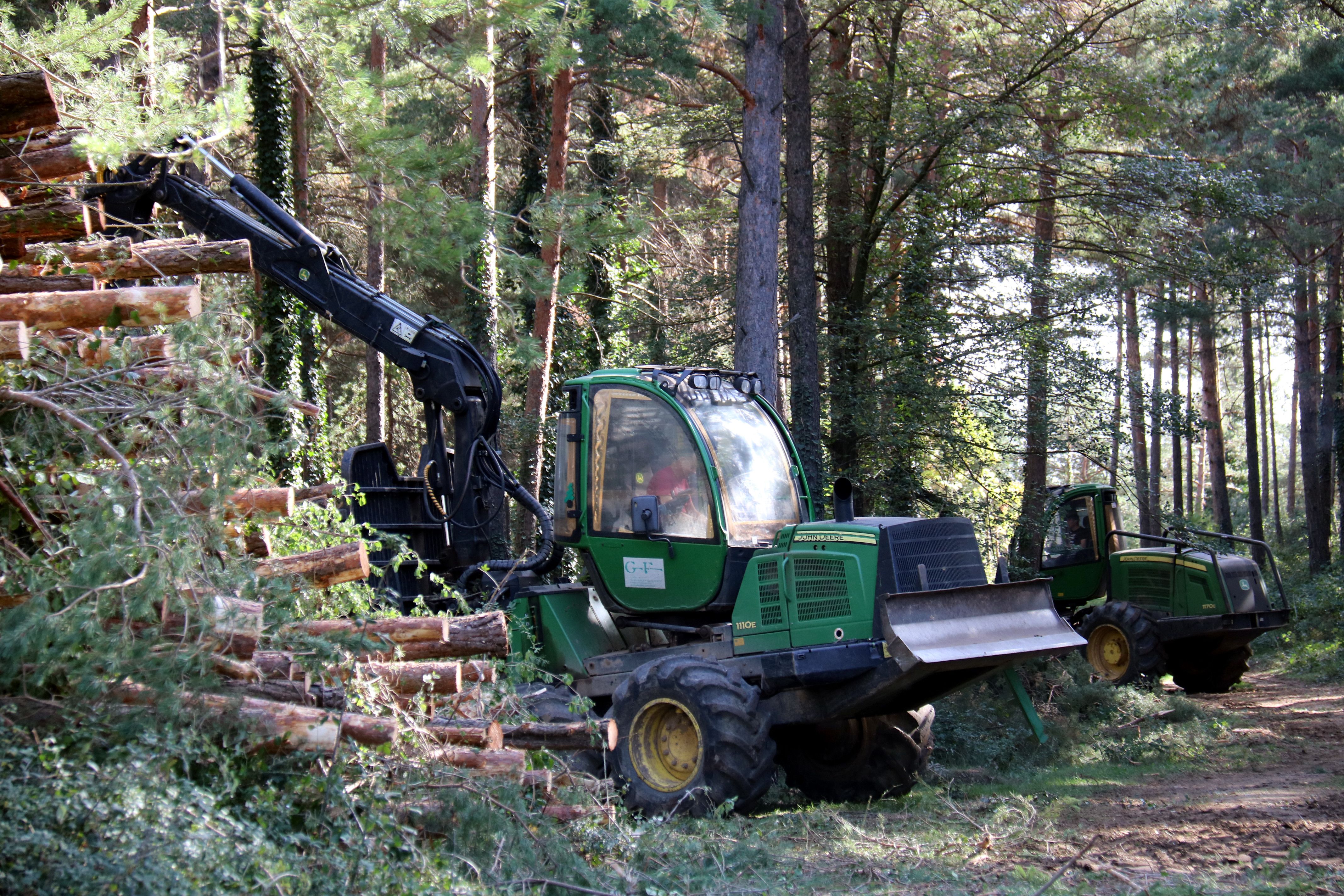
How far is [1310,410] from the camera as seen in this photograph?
25531mm

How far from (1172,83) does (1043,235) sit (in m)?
3.50

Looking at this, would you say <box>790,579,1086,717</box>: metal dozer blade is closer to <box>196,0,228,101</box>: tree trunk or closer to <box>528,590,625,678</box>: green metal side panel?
<box>528,590,625,678</box>: green metal side panel

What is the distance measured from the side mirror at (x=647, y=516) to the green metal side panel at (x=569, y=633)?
0.95m

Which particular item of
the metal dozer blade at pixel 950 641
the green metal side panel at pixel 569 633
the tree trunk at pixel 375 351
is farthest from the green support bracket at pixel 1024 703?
the tree trunk at pixel 375 351

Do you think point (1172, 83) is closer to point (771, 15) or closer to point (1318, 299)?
point (771, 15)

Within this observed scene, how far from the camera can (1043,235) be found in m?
17.3

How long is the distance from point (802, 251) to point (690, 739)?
7.72m

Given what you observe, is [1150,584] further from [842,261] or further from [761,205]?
[761,205]

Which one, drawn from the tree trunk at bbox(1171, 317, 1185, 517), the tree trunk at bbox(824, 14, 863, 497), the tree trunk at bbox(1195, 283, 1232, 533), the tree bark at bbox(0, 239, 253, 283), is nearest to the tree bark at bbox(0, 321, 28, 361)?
the tree bark at bbox(0, 239, 253, 283)

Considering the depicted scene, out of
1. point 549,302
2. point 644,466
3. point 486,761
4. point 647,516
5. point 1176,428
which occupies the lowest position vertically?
point 486,761

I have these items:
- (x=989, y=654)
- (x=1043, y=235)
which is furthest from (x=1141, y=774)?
(x=1043, y=235)

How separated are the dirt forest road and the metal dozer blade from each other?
3.44 feet

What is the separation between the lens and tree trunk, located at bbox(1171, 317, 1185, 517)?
14141mm

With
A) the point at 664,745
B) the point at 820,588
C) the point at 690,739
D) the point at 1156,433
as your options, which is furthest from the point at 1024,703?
the point at 1156,433
